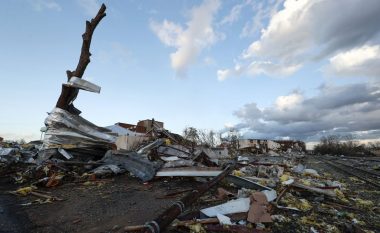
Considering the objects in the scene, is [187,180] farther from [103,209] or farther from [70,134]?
[70,134]

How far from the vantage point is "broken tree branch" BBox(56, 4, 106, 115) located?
1033 cm

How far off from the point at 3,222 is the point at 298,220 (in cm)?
444

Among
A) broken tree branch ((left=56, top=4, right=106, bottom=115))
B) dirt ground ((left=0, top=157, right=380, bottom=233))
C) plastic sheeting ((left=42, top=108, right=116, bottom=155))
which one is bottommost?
dirt ground ((left=0, top=157, right=380, bottom=233))

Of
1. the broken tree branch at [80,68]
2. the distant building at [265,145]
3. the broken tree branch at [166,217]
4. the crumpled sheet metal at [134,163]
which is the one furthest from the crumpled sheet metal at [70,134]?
the distant building at [265,145]

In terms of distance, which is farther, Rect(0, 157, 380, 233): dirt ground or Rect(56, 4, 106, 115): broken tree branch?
Rect(56, 4, 106, 115): broken tree branch

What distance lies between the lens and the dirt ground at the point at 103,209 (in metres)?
3.97

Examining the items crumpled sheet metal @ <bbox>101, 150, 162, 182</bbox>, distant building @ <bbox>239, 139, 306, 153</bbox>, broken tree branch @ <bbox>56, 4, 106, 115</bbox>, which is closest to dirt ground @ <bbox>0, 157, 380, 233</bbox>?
crumpled sheet metal @ <bbox>101, 150, 162, 182</bbox>

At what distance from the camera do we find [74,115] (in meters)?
10.3

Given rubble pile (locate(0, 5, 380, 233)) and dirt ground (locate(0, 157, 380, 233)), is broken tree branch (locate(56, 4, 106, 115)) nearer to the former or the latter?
rubble pile (locate(0, 5, 380, 233))

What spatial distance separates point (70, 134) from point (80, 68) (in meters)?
2.65

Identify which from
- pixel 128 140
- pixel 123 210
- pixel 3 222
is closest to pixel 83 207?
pixel 123 210

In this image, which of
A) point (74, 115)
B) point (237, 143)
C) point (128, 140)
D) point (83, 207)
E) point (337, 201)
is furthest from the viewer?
point (237, 143)

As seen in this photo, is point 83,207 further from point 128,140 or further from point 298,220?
point 128,140

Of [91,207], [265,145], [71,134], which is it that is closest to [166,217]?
[91,207]
